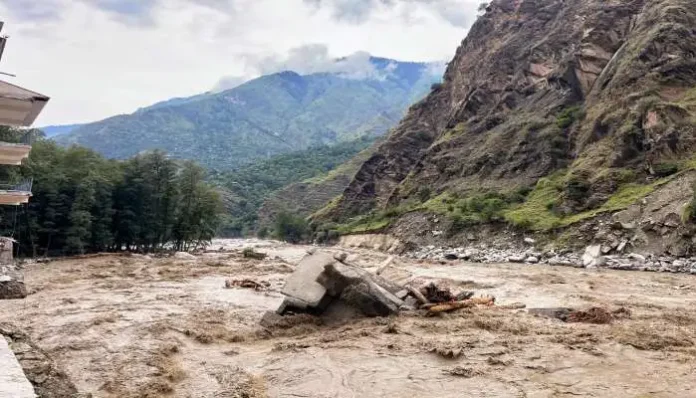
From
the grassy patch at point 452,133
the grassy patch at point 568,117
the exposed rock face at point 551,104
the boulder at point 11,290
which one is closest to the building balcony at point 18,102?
the boulder at point 11,290

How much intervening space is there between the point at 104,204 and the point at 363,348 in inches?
1877

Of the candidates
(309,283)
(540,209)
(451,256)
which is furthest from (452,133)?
(309,283)

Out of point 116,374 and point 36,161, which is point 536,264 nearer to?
point 116,374

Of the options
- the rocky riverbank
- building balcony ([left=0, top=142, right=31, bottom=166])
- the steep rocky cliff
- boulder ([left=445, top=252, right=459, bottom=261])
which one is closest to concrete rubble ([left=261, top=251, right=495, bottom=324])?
building balcony ([left=0, top=142, right=31, bottom=166])

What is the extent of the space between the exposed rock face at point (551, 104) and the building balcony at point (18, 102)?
47268 millimetres

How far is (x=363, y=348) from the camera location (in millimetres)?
14430

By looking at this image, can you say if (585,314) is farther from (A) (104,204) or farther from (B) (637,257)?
(A) (104,204)

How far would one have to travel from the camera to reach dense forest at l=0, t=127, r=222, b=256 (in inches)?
1900

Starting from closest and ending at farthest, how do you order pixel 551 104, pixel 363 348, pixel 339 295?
1. pixel 363 348
2. pixel 339 295
3. pixel 551 104

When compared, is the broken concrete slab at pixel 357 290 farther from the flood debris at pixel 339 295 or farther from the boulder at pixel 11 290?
the boulder at pixel 11 290

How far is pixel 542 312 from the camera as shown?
18.7 metres

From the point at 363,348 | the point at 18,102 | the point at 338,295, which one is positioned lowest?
the point at 363,348

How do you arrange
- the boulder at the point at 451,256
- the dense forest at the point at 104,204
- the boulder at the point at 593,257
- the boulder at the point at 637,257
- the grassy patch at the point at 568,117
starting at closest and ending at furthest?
1. the boulder at the point at 637,257
2. the boulder at the point at 593,257
3. the dense forest at the point at 104,204
4. the boulder at the point at 451,256
5. the grassy patch at the point at 568,117

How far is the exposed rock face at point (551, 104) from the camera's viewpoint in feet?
175
